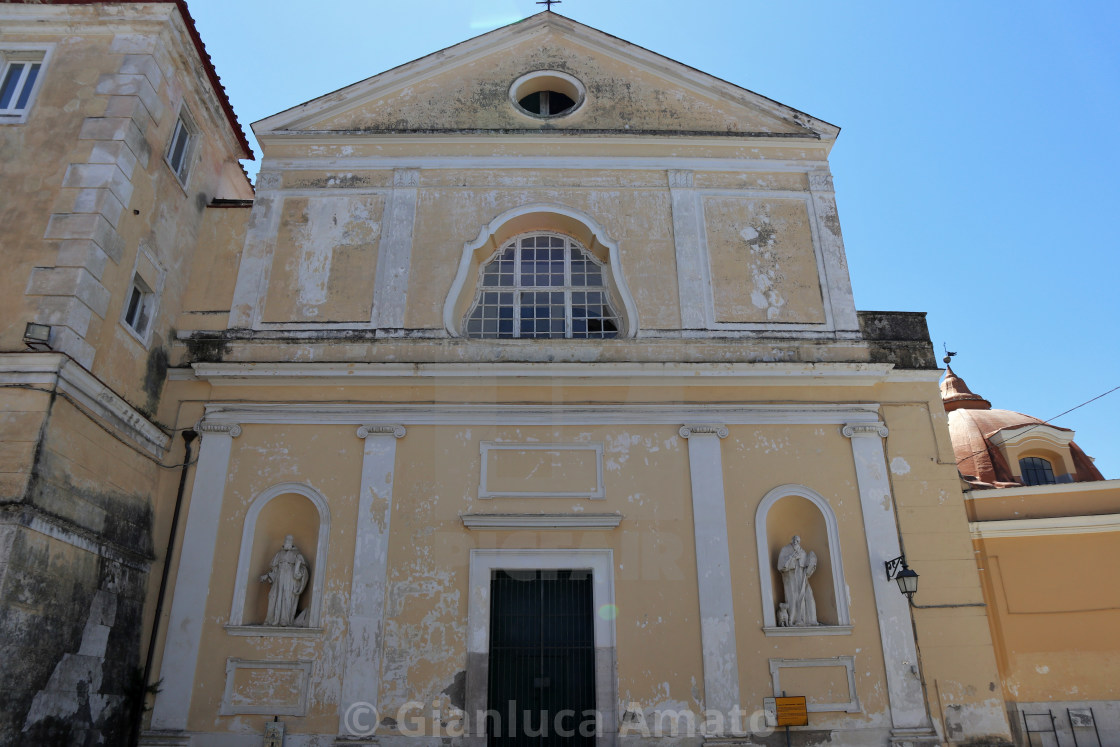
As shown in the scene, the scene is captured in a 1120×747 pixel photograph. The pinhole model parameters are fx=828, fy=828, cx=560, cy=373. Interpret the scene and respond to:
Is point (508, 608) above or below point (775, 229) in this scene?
below

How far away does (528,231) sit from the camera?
13109 mm

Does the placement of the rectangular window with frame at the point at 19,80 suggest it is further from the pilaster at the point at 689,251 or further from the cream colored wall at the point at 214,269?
the pilaster at the point at 689,251

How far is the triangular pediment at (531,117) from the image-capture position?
43.7ft

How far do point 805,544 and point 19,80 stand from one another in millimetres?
11991

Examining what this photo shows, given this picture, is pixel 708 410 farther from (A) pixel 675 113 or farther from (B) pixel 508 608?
(A) pixel 675 113

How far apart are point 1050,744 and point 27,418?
43.3 ft

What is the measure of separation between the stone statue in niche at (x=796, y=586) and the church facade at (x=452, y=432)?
59 millimetres

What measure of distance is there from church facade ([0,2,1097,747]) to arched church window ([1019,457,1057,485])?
690 cm

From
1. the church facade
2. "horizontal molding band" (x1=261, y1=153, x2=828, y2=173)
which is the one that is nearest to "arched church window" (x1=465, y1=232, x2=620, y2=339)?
the church facade

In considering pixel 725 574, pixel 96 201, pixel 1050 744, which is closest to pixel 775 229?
pixel 725 574

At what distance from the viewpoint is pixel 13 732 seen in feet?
26.0

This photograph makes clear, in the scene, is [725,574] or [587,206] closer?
[725,574]

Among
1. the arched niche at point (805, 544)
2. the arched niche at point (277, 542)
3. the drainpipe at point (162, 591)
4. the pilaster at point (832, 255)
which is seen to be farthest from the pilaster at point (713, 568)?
the drainpipe at point (162, 591)

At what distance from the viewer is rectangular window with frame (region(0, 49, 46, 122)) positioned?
10.5 meters
